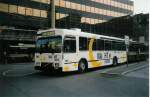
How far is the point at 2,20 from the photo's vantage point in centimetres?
3841

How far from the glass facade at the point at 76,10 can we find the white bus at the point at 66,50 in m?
25.2

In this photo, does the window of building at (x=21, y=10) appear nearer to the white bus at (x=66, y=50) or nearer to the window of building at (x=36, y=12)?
the window of building at (x=36, y=12)

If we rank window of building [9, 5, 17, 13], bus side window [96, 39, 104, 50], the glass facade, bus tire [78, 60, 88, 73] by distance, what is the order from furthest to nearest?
1. the glass facade
2. window of building [9, 5, 17, 13]
3. bus side window [96, 39, 104, 50]
4. bus tire [78, 60, 88, 73]

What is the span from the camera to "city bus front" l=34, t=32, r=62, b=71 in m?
13.9

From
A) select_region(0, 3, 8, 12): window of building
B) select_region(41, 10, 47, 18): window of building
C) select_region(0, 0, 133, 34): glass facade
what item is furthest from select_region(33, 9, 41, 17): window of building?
select_region(0, 3, 8, 12): window of building

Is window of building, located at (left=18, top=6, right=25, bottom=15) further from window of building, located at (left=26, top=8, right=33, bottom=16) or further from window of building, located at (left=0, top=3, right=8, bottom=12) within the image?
window of building, located at (left=0, top=3, right=8, bottom=12)

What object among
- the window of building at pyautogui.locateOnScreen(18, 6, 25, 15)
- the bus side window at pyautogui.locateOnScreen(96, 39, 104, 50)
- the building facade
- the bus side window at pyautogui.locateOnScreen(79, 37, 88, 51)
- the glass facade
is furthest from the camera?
the glass facade

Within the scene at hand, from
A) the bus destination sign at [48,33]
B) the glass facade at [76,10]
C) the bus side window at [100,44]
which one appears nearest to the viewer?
the bus destination sign at [48,33]

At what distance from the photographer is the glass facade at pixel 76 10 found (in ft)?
136

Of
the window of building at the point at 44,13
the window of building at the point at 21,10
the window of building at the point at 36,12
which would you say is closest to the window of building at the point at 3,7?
the window of building at the point at 21,10

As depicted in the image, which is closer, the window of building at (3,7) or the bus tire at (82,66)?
the bus tire at (82,66)

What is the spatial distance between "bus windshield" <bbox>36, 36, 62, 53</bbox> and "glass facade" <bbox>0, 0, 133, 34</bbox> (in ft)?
84.0

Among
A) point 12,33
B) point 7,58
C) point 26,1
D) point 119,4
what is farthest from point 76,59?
point 119,4

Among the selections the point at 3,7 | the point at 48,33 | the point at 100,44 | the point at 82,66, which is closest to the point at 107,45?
the point at 100,44
